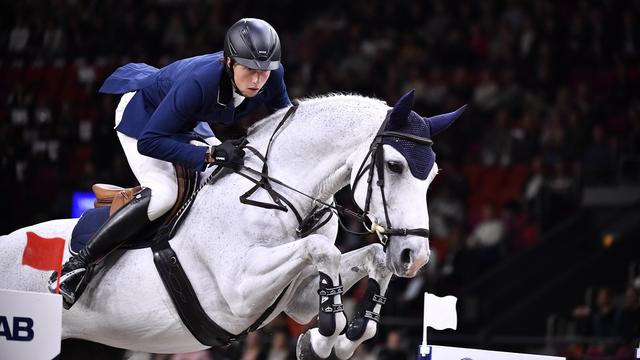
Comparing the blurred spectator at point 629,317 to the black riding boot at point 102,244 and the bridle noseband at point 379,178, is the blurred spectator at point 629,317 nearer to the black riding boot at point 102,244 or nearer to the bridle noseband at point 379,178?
the bridle noseband at point 379,178

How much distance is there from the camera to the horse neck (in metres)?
5.33

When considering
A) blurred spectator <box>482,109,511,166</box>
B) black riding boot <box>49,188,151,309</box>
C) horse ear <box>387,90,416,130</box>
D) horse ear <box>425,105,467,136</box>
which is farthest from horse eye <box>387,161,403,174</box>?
blurred spectator <box>482,109,511,166</box>

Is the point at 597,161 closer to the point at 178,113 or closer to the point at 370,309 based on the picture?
the point at 370,309

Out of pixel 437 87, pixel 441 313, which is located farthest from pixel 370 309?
pixel 437 87

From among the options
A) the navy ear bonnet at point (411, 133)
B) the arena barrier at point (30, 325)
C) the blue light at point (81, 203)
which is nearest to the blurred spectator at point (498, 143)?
the blue light at point (81, 203)

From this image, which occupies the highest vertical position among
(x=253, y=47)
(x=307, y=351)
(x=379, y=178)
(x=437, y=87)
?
(x=437, y=87)

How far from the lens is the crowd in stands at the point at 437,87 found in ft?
41.8

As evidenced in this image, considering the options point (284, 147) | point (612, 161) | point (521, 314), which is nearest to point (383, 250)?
point (284, 147)

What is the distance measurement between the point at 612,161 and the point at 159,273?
8362 mm

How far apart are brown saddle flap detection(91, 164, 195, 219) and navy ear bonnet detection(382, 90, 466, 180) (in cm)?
126

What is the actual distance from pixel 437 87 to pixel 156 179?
9.45m

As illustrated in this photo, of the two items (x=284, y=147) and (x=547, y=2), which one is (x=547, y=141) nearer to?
(x=547, y=2)

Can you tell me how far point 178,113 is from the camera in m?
5.39

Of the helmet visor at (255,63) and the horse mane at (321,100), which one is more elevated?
the helmet visor at (255,63)
